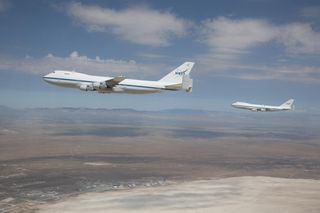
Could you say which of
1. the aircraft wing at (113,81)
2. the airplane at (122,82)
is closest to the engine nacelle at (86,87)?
the airplane at (122,82)

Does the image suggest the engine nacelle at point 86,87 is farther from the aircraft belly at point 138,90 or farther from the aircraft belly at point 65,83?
the aircraft belly at point 138,90

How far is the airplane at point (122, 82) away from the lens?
140750 mm

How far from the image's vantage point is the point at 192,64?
146 m

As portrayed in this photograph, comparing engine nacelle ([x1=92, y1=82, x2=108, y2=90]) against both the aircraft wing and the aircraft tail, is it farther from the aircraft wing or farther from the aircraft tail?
the aircraft tail

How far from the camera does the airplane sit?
14075cm

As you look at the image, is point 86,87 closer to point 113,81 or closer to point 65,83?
point 65,83

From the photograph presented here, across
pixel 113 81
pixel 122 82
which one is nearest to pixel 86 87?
pixel 113 81

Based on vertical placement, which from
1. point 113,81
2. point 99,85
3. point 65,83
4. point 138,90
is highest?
point 113,81

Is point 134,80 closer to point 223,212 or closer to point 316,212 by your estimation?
point 223,212

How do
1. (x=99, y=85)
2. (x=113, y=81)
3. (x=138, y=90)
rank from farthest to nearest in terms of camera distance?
(x=99, y=85) → (x=138, y=90) → (x=113, y=81)

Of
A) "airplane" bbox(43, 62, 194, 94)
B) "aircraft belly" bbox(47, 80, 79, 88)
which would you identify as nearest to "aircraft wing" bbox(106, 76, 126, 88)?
"airplane" bbox(43, 62, 194, 94)

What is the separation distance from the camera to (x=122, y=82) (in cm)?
14400

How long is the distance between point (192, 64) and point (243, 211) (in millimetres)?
87218

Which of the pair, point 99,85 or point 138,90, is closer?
point 138,90
